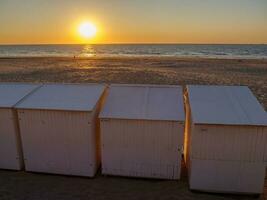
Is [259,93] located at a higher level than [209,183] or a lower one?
lower

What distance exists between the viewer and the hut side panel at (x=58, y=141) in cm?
533

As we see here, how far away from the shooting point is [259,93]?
52.3 feet

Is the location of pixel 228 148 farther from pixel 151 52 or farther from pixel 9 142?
pixel 151 52

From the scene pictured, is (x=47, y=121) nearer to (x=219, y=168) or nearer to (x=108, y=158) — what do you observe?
(x=108, y=158)

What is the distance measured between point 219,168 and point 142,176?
163 centimetres

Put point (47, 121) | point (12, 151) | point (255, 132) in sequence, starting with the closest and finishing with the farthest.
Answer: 1. point (255, 132)
2. point (47, 121)
3. point (12, 151)

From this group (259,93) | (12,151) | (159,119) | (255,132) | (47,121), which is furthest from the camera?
(259,93)

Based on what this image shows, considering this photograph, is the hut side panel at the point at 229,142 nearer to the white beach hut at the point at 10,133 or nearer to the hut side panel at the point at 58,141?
the hut side panel at the point at 58,141

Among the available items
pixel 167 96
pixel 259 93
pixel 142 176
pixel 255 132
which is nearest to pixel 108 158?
pixel 142 176

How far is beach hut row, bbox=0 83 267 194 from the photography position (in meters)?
4.86

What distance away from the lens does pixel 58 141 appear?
5.50 m

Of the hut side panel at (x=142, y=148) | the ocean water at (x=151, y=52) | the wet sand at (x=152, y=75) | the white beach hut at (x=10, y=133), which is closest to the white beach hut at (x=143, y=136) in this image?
the hut side panel at (x=142, y=148)

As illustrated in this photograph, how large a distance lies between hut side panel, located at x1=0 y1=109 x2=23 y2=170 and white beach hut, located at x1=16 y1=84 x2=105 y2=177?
0.56 feet

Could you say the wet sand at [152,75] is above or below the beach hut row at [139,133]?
below
